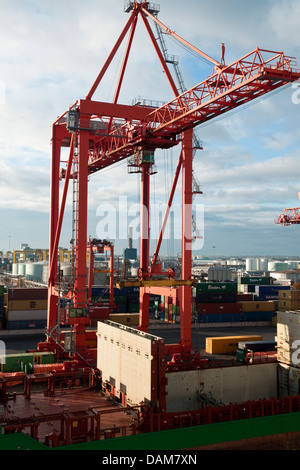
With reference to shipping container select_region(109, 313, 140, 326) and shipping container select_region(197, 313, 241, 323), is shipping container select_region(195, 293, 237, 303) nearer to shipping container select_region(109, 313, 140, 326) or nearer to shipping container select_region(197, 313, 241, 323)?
shipping container select_region(197, 313, 241, 323)

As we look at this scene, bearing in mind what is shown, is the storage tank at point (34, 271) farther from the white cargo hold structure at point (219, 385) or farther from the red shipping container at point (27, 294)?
the white cargo hold structure at point (219, 385)

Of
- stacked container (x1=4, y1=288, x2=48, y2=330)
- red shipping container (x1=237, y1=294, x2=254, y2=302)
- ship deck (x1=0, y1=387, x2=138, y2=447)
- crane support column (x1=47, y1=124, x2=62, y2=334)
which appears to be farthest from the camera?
red shipping container (x1=237, y1=294, x2=254, y2=302)

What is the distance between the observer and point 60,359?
2983cm

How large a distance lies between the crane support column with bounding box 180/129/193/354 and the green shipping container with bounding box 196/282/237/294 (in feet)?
87.1

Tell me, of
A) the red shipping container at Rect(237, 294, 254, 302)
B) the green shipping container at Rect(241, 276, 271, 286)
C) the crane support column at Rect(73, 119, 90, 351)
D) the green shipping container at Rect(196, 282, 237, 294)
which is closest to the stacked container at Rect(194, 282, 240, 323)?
the green shipping container at Rect(196, 282, 237, 294)

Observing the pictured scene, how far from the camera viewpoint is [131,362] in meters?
17.6

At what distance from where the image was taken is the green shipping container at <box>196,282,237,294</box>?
181 ft

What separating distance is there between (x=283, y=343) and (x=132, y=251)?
9665cm

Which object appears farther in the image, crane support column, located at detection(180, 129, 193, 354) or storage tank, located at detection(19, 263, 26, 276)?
storage tank, located at detection(19, 263, 26, 276)

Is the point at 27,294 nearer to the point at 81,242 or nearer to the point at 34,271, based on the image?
the point at 81,242

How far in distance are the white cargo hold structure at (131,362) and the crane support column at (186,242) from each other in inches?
336

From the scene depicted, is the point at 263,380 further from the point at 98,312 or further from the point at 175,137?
the point at 98,312

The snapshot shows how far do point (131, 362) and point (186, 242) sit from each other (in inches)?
488

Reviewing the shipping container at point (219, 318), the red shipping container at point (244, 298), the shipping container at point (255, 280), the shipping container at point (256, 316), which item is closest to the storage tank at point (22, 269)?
the shipping container at point (255, 280)
